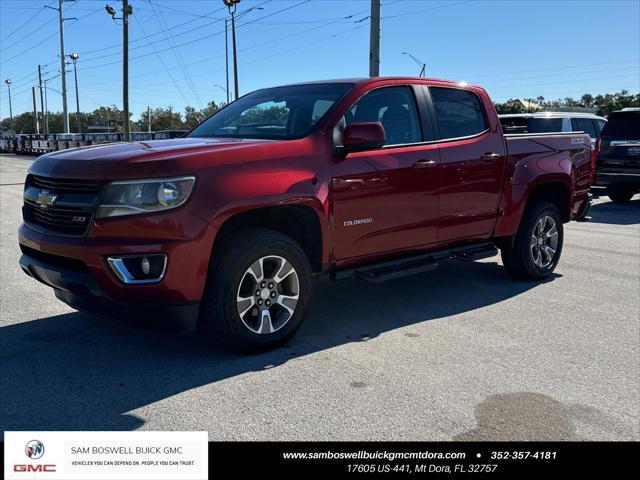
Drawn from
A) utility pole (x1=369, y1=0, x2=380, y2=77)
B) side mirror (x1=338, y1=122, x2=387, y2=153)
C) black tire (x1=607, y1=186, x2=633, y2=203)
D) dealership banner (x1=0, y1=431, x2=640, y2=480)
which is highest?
utility pole (x1=369, y1=0, x2=380, y2=77)

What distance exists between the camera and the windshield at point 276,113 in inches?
181

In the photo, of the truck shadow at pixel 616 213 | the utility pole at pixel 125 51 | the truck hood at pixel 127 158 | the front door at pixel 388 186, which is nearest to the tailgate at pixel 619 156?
the truck shadow at pixel 616 213

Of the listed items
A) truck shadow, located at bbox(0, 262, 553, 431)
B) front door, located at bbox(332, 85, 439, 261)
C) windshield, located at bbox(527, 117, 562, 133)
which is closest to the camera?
truck shadow, located at bbox(0, 262, 553, 431)

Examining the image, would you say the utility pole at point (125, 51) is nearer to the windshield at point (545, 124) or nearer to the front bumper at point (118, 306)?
the windshield at point (545, 124)

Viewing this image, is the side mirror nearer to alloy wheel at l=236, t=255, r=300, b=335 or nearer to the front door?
the front door

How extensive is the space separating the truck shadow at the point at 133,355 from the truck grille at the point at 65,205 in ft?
2.93

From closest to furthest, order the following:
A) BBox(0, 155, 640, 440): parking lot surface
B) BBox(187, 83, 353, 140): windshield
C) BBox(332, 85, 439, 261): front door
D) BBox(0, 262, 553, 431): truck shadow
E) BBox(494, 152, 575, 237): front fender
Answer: BBox(0, 155, 640, 440): parking lot surface
BBox(0, 262, 553, 431): truck shadow
BBox(332, 85, 439, 261): front door
BBox(187, 83, 353, 140): windshield
BBox(494, 152, 575, 237): front fender

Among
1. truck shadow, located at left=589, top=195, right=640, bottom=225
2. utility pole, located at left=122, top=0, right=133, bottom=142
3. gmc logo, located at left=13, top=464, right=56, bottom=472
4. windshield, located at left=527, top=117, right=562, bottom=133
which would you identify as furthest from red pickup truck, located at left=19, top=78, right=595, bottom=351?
utility pole, located at left=122, top=0, right=133, bottom=142

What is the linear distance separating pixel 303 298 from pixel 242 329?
0.53m

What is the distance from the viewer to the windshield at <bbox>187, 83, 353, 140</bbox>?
4598 mm

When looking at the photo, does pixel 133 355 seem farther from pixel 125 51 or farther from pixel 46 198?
pixel 125 51

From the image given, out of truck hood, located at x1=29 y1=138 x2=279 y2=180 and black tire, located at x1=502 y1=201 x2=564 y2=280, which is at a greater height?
truck hood, located at x1=29 y1=138 x2=279 y2=180

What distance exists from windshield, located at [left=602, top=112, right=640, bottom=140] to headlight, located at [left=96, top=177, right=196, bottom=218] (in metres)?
11.5

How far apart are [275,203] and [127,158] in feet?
3.22
